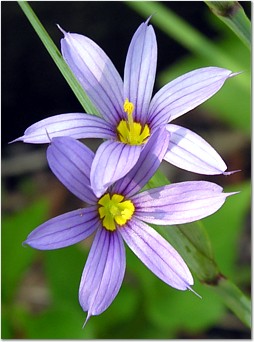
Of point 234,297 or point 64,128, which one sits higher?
point 64,128

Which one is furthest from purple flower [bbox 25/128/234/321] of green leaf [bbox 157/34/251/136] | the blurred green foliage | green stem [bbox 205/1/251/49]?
green leaf [bbox 157/34/251/136]

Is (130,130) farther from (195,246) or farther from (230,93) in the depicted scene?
(230,93)

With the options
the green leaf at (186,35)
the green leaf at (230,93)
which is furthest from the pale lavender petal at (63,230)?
the green leaf at (230,93)

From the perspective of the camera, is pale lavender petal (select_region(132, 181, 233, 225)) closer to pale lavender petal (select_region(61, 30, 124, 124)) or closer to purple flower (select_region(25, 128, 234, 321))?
purple flower (select_region(25, 128, 234, 321))

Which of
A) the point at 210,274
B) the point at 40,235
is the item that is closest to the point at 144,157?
the point at 40,235

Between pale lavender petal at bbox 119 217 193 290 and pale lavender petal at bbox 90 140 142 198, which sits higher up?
pale lavender petal at bbox 90 140 142 198

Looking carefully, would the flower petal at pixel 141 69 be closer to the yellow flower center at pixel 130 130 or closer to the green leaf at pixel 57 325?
the yellow flower center at pixel 130 130

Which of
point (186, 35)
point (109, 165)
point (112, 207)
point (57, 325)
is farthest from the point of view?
point (186, 35)

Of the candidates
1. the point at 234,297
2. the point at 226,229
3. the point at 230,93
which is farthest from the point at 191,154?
the point at 230,93
